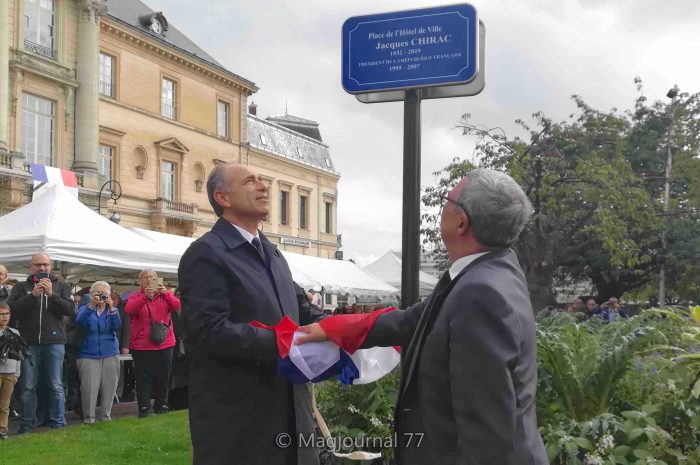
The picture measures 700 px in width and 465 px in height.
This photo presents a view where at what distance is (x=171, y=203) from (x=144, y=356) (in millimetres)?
29377

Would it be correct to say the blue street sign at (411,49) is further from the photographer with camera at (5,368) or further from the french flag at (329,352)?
the photographer with camera at (5,368)

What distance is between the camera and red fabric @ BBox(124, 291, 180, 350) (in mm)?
10797

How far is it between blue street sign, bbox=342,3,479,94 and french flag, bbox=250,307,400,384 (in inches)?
70.0

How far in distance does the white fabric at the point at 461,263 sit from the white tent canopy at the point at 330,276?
502 inches

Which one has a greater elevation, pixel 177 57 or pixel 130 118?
pixel 177 57

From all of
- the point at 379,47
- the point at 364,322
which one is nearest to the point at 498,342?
the point at 364,322

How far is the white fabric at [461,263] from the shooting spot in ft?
7.85

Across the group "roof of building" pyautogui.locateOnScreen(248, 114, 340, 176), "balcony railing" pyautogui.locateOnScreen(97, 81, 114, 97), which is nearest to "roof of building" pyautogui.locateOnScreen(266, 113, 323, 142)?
"roof of building" pyautogui.locateOnScreen(248, 114, 340, 176)

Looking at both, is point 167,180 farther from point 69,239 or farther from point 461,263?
point 461,263

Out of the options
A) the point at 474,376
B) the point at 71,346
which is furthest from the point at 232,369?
the point at 71,346

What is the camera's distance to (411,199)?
4.47 meters

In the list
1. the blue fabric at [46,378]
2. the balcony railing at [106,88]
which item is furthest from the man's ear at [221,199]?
the balcony railing at [106,88]

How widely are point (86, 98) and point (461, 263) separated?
33528 mm

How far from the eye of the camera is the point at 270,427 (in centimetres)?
310
